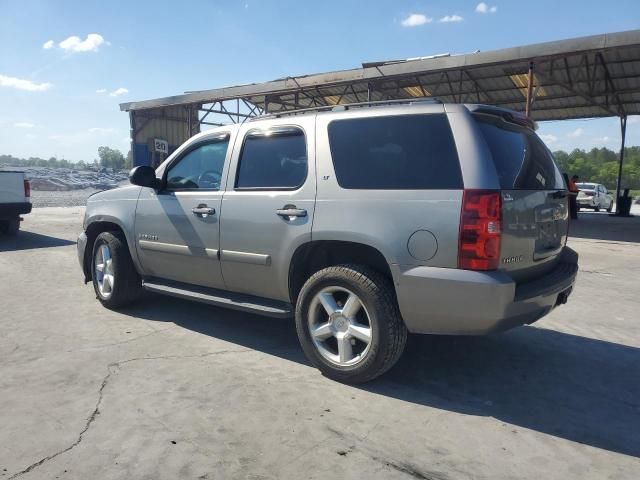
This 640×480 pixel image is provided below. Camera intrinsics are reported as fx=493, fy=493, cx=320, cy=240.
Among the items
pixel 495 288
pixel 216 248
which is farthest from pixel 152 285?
pixel 495 288

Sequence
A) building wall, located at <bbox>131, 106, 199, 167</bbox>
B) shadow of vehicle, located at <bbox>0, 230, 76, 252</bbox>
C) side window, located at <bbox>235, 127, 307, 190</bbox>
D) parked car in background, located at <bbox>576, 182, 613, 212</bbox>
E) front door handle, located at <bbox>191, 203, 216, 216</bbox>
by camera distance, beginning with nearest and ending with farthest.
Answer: side window, located at <bbox>235, 127, 307, 190</bbox> < front door handle, located at <bbox>191, 203, 216, 216</bbox> < shadow of vehicle, located at <bbox>0, 230, 76, 252</bbox> < building wall, located at <bbox>131, 106, 199, 167</bbox> < parked car in background, located at <bbox>576, 182, 613, 212</bbox>

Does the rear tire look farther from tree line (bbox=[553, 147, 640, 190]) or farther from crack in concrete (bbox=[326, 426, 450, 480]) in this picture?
tree line (bbox=[553, 147, 640, 190])

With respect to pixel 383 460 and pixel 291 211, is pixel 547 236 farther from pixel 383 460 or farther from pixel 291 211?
pixel 383 460

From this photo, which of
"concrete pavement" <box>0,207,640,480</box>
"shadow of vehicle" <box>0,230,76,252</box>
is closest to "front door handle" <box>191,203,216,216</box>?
"concrete pavement" <box>0,207,640,480</box>

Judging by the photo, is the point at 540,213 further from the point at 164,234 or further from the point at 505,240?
the point at 164,234

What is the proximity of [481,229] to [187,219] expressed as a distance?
2.65m

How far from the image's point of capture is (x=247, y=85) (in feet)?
60.1

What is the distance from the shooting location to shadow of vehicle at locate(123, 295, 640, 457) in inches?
121

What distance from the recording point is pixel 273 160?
4043mm

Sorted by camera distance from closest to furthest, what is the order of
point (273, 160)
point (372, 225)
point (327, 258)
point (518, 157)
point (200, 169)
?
point (372, 225)
point (518, 157)
point (327, 258)
point (273, 160)
point (200, 169)

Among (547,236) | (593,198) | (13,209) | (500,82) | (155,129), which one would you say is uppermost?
(500,82)

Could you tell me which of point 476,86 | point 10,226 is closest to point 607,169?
point 476,86

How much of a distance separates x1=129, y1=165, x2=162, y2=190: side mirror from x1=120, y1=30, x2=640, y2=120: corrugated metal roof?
35.1ft

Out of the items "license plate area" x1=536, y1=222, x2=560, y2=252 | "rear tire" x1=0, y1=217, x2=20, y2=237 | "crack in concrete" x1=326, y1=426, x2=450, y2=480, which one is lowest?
"crack in concrete" x1=326, y1=426, x2=450, y2=480
